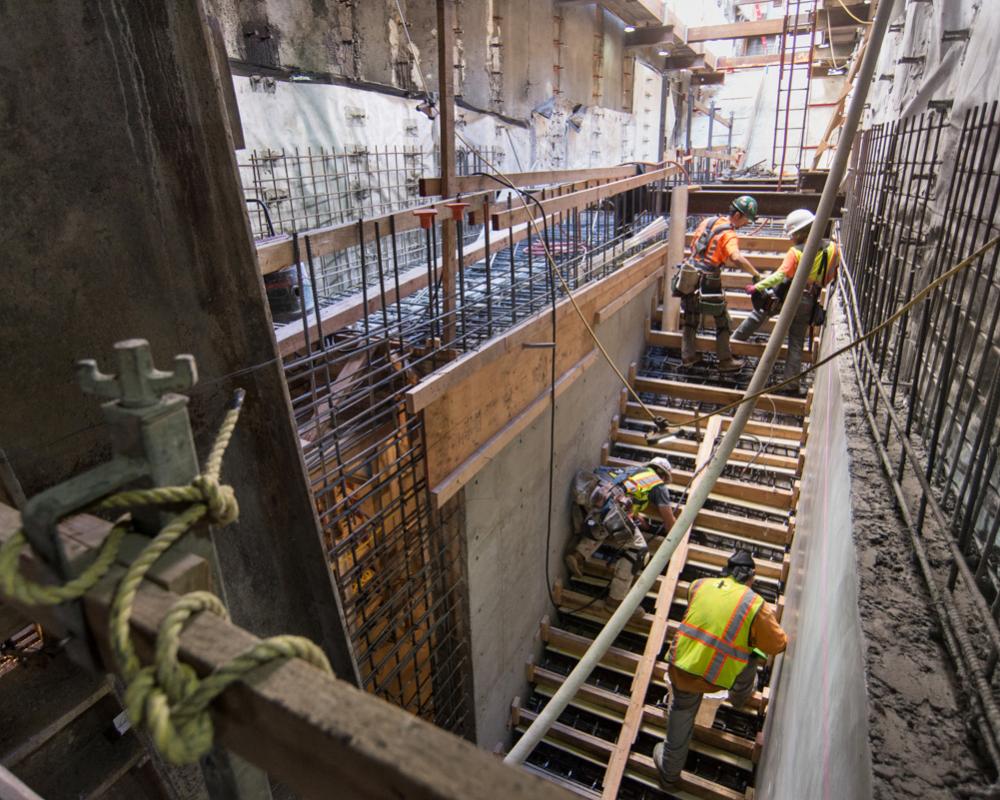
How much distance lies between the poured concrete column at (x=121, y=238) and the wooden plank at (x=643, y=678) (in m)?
3.87

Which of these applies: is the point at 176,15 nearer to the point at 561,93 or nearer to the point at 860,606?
the point at 860,606

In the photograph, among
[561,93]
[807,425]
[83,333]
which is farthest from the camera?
[561,93]

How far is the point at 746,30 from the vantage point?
16219 mm

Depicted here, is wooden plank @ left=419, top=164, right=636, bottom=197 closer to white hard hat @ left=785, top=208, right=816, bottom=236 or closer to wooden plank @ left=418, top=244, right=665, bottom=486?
wooden plank @ left=418, top=244, right=665, bottom=486

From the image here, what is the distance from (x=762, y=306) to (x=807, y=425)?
65.1 inches

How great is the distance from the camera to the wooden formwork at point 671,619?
19.1 feet

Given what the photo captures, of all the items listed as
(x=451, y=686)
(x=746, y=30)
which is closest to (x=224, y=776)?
(x=451, y=686)

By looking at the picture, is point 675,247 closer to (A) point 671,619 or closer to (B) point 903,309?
(A) point 671,619

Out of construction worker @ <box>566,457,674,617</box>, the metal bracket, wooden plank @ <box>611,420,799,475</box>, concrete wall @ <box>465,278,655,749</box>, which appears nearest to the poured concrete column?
the metal bracket

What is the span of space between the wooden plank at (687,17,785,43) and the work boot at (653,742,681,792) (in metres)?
16.4

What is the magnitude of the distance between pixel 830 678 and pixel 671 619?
469cm

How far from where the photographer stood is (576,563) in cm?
766

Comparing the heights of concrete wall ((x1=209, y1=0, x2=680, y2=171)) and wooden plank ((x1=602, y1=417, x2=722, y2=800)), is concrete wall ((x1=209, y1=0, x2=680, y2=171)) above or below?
above

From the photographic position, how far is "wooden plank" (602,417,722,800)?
562 cm
